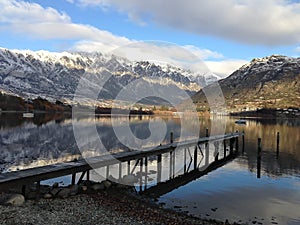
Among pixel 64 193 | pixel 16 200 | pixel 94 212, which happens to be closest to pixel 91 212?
pixel 94 212

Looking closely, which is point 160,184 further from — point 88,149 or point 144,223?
point 88,149

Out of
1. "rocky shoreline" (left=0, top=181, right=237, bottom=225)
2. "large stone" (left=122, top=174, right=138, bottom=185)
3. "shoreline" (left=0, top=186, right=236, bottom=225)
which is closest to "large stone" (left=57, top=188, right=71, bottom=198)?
"rocky shoreline" (left=0, top=181, right=237, bottom=225)

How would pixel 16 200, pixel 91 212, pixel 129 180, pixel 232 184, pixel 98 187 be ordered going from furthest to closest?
pixel 232 184 → pixel 129 180 → pixel 98 187 → pixel 16 200 → pixel 91 212

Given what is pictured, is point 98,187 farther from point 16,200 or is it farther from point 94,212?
point 16,200

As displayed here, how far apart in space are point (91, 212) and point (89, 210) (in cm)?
42

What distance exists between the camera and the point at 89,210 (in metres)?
19.8

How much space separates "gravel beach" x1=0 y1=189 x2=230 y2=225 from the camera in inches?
685

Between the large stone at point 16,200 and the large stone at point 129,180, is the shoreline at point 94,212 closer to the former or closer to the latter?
the large stone at point 16,200

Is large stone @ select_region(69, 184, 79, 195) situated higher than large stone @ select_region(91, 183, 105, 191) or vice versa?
large stone @ select_region(69, 184, 79, 195)

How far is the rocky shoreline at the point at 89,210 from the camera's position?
17609 millimetres

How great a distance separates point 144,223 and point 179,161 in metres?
27.6

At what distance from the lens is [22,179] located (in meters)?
20.6

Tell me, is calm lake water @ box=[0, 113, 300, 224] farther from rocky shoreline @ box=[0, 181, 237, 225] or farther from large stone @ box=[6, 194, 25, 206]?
large stone @ box=[6, 194, 25, 206]

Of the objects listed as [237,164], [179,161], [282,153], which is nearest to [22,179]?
[179,161]
